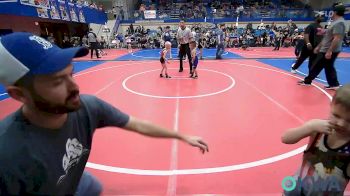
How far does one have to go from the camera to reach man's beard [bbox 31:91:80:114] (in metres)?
1.27

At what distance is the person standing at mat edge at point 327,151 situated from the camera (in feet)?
5.17

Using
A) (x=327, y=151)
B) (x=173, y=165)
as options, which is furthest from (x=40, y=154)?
(x=173, y=165)

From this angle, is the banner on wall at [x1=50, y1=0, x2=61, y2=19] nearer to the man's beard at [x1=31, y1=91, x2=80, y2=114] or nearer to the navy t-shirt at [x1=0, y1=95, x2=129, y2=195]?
the navy t-shirt at [x1=0, y1=95, x2=129, y2=195]

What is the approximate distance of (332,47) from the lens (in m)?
6.07

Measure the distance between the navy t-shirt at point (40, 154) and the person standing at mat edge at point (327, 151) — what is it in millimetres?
1408

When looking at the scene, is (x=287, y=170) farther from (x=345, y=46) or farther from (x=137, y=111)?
(x=345, y=46)

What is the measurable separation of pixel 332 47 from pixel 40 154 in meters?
6.68

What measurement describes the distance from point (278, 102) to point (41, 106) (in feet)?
16.7

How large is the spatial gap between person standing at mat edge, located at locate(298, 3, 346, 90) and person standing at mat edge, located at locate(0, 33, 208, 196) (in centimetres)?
639

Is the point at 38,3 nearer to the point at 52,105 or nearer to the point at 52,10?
the point at 52,10

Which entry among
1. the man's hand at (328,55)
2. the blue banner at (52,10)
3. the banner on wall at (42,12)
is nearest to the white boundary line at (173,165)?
the man's hand at (328,55)

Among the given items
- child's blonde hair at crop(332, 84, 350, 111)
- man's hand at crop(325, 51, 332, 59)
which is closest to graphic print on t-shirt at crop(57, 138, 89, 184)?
child's blonde hair at crop(332, 84, 350, 111)

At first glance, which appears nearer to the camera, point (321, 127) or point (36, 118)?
point (36, 118)

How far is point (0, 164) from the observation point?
1.21 m
